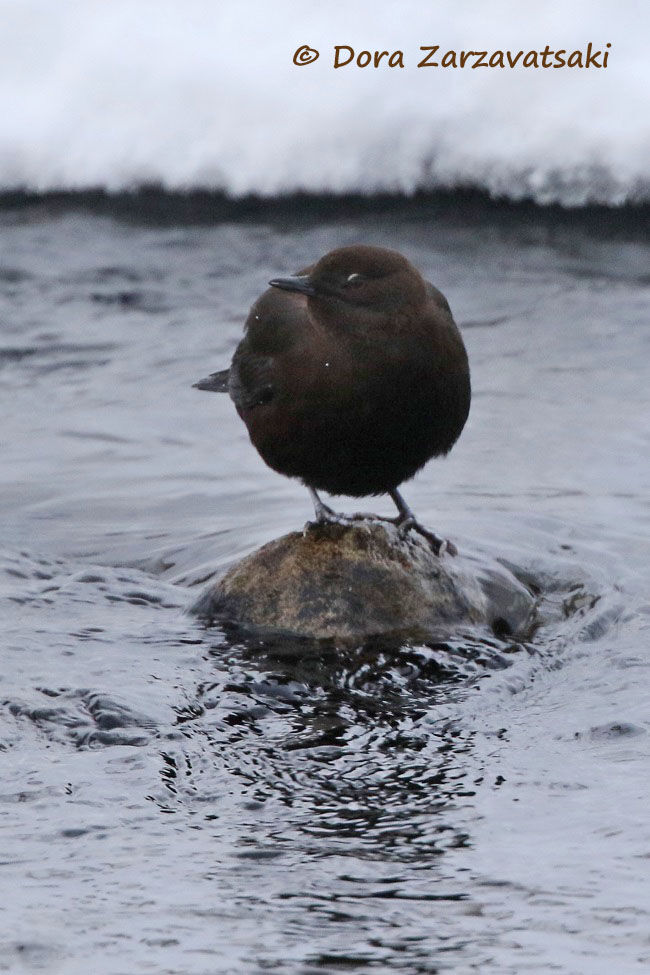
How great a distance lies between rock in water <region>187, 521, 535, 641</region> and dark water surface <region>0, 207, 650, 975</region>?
14 centimetres

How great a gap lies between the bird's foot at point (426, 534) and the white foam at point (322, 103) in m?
5.06

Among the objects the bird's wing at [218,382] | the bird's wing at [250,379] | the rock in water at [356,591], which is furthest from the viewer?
the bird's wing at [218,382]

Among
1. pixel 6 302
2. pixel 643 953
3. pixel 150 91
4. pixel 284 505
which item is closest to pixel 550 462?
pixel 284 505

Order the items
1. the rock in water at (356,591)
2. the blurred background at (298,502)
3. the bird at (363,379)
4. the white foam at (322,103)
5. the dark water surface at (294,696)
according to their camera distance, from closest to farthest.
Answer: the dark water surface at (294,696) → the blurred background at (298,502) → the bird at (363,379) → the rock in water at (356,591) → the white foam at (322,103)

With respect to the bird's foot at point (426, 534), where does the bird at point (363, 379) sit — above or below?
above

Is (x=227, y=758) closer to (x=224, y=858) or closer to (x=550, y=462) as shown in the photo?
(x=224, y=858)

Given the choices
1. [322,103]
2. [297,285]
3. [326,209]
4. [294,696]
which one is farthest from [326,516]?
[322,103]

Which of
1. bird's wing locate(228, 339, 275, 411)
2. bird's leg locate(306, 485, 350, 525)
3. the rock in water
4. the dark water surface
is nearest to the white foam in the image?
the dark water surface

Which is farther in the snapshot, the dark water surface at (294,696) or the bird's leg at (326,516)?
the bird's leg at (326,516)

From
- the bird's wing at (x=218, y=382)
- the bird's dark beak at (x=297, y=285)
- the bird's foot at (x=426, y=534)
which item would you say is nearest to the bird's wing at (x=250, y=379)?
the bird's wing at (x=218, y=382)

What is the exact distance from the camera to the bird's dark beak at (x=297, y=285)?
4.88m

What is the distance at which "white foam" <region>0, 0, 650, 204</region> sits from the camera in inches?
386

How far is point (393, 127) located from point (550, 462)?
3.93 meters

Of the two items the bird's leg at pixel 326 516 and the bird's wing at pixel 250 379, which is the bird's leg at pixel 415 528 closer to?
the bird's leg at pixel 326 516
